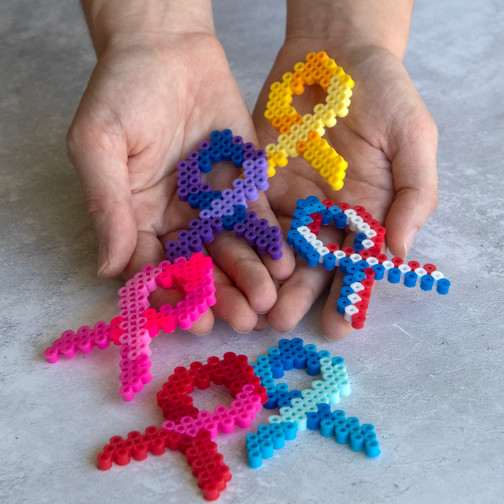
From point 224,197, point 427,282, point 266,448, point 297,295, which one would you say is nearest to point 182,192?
point 224,197

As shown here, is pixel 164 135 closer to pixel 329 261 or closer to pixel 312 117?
pixel 312 117

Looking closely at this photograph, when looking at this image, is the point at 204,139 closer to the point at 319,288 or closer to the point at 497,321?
the point at 319,288

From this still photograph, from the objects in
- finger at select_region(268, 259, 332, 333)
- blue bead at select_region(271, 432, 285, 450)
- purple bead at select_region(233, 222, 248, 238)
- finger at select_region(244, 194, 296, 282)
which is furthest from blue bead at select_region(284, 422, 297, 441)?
purple bead at select_region(233, 222, 248, 238)

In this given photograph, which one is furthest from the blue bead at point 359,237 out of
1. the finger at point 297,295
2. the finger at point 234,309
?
the finger at point 234,309

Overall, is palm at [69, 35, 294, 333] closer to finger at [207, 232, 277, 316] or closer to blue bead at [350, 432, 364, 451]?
finger at [207, 232, 277, 316]

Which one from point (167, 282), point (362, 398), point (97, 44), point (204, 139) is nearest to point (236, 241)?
point (167, 282)

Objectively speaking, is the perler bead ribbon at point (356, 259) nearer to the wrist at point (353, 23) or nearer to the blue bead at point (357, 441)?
the blue bead at point (357, 441)
